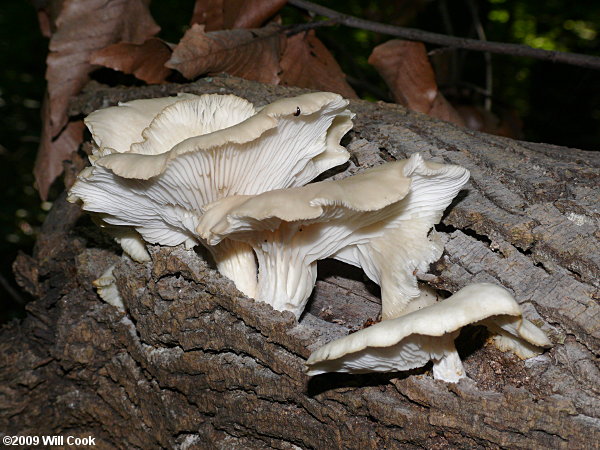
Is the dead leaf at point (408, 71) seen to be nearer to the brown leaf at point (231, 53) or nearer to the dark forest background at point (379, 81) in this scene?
the brown leaf at point (231, 53)

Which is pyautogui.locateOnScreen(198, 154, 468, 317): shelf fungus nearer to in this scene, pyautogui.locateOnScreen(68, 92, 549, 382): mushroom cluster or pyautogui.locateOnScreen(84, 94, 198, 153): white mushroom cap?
pyautogui.locateOnScreen(68, 92, 549, 382): mushroom cluster

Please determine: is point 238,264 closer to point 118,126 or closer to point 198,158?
point 198,158

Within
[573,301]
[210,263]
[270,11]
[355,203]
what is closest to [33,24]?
[270,11]

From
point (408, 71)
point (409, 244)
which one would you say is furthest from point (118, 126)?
point (408, 71)

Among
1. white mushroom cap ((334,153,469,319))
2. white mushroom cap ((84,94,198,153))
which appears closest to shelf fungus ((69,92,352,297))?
white mushroom cap ((84,94,198,153))

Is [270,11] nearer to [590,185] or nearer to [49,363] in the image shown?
[590,185]
